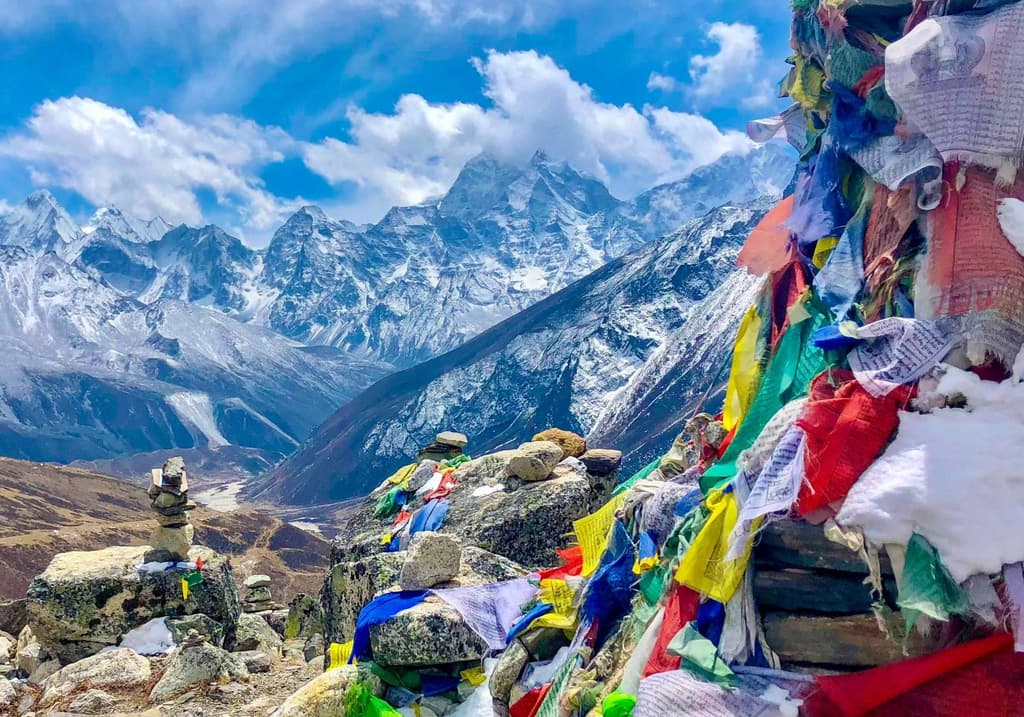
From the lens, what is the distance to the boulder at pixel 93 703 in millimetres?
14180

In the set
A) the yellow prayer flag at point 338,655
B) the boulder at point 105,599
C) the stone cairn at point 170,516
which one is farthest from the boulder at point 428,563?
the stone cairn at point 170,516

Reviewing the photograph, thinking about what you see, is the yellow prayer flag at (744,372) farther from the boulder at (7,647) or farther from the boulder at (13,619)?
the boulder at (13,619)

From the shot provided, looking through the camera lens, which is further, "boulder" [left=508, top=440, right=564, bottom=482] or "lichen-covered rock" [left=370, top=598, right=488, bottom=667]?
"boulder" [left=508, top=440, right=564, bottom=482]

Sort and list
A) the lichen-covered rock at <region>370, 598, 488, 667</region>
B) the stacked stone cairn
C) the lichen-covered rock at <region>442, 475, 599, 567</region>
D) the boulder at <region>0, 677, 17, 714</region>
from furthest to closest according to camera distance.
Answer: the stacked stone cairn → the lichen-covered rock at <region>442, 475, 599, 567</region> → the boulder at <region>0, 677, 17, 714</region> → the lichen-covered rock at <region>370, 598, 488, 667</region>

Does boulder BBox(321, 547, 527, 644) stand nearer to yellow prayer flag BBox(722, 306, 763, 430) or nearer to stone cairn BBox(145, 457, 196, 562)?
yellow prayer flag BBox(722, 306, 763, 430)

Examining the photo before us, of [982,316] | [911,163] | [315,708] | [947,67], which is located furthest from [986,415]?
[315,708]

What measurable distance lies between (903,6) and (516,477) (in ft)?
40.6

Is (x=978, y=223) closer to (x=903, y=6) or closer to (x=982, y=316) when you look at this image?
(x=982, y=316)

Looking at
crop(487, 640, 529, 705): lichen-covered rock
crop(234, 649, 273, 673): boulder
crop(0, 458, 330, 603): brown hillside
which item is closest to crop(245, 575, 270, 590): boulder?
crop(234, 649, 273, 673): boulder

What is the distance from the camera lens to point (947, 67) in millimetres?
6695

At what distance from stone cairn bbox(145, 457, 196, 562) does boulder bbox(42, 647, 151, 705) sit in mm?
5117

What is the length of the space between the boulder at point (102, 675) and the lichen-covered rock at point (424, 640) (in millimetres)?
7598

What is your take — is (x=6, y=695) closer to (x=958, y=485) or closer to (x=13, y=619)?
(x=13, y=619)

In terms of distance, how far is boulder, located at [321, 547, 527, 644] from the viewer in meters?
12.8
